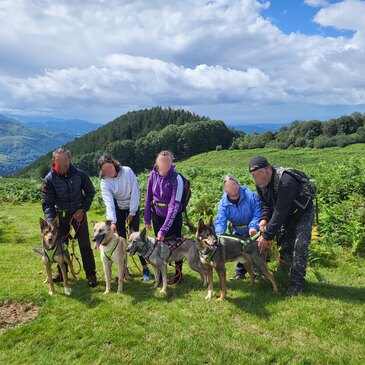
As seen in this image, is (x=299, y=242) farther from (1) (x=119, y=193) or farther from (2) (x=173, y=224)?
(1) (x=119, y=193)

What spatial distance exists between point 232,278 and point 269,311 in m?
1.99

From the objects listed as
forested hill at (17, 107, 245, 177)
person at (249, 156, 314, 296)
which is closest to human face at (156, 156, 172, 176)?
person at (249, 156, 314, 296)

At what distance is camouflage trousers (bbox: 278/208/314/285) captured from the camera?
7223 mm

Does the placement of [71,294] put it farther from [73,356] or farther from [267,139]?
[267,139]

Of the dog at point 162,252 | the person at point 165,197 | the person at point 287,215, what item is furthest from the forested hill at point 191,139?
the person at point 287,215

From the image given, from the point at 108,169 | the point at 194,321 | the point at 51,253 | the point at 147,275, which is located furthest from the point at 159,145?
the point at 194,321

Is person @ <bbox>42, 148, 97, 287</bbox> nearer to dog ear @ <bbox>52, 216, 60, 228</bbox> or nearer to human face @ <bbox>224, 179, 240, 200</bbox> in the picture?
dog ear @ <bbox>52, 216, 60, 228</bbox>

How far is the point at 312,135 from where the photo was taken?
347 feet

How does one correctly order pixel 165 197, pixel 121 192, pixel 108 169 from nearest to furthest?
pixel 108 169 → pixel 165 197 → pixel 121 192

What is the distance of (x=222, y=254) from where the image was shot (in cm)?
737

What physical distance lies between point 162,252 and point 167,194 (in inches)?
57.2

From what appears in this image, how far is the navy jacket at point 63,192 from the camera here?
25.3 feet

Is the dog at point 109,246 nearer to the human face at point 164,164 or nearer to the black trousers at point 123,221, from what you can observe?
the black trousers at point 123,221

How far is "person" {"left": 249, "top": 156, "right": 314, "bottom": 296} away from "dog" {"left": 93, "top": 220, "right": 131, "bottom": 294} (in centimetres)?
330
